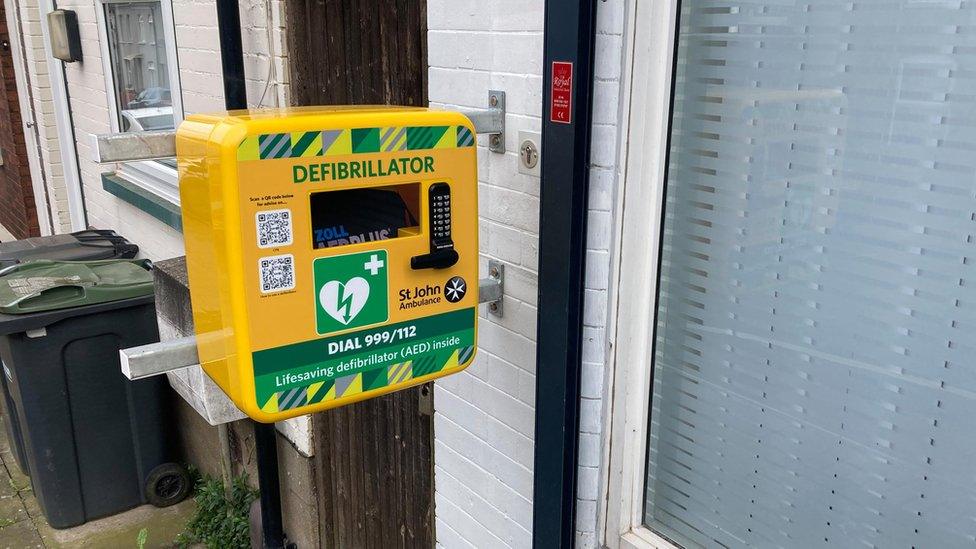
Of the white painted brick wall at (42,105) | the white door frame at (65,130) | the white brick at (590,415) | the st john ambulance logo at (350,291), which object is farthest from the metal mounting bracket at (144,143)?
the white painted brick wall at (42,105)

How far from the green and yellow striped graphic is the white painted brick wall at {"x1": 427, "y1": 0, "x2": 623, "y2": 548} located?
1.29 ft

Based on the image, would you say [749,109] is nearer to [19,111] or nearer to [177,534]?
[177,534]

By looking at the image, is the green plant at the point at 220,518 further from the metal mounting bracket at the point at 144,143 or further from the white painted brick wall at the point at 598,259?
the metal mounting bracket at the point at 144,143

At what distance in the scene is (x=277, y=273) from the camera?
1826mm

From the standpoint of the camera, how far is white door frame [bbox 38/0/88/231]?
629 cm

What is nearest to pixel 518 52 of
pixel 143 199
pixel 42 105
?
pixel 143 199

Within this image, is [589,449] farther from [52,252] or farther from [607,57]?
[52,252]

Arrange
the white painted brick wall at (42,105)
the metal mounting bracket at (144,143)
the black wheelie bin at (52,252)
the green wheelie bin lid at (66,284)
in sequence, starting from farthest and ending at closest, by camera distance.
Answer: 1. the white painted brick wall at (42,105)
2. the black wheelie bin at (52,252)
3. the green wheelie bin lid at (66,284)
4. the metal mounting bracket at (144,143)

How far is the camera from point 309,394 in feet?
6.35

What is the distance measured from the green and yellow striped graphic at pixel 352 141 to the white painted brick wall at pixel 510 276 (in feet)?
1.29

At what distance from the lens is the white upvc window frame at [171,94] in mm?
4449

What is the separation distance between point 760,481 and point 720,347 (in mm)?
352

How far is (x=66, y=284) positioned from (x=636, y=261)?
11.0ft

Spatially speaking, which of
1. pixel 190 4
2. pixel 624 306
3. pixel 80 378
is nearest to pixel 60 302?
pixel 80 378
